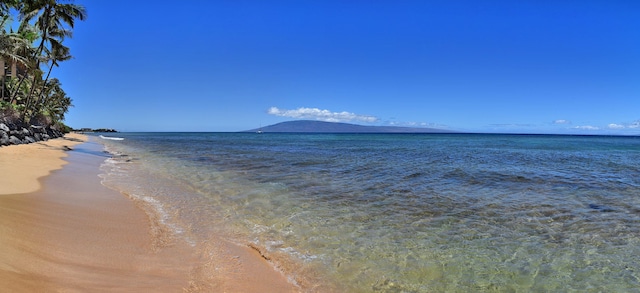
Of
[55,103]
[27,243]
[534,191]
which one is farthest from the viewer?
[55,103]

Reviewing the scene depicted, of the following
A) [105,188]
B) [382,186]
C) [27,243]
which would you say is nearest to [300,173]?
[382,186]

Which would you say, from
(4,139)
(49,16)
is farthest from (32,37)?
(4,139)

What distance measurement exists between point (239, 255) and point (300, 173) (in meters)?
10.5

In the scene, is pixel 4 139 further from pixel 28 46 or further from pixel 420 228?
pixel 420 228

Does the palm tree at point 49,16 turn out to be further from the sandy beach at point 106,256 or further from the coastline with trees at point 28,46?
the sandy beach at point 106,256

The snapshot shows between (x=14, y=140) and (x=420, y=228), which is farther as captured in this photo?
(x=14, y=140)

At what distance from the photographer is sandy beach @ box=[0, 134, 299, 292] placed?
12.7 ft

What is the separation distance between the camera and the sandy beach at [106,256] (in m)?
3.88

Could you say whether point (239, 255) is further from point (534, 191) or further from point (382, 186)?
point (534, 191)

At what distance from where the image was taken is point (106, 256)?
482 centimetres

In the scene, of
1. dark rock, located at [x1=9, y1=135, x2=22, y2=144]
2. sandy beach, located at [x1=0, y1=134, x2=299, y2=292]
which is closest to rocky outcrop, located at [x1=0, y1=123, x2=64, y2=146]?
dark rock, located at [x1=9, y1=135, x2=22, y2=144]

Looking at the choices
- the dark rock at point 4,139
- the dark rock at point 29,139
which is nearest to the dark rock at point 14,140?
the dark rock at point 4,139

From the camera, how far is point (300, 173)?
15992mm

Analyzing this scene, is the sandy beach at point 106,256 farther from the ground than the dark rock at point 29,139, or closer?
closer
